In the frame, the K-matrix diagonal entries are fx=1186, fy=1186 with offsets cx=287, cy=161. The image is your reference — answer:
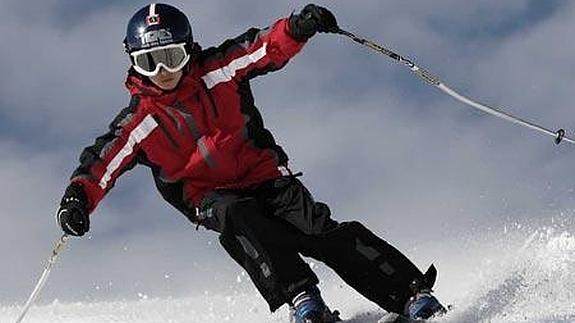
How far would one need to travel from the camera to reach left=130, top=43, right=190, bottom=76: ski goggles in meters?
6.69

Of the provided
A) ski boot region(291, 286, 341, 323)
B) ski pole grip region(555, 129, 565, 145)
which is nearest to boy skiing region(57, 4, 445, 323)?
ski boot region(291, 286, 341, 323)

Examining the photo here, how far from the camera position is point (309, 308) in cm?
619

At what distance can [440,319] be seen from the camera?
607cm

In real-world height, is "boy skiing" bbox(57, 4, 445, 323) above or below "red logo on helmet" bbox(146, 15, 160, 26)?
below

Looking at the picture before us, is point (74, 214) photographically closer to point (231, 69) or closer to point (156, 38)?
point (156, 38)

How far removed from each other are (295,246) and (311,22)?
1228mm

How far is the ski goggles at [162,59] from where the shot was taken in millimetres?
6691

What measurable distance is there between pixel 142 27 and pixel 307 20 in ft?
3.20

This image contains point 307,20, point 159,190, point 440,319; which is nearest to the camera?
point 440,319

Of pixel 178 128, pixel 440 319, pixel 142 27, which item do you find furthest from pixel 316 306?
pixel 142 27

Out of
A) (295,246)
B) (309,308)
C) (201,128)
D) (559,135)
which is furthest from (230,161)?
(559,135)

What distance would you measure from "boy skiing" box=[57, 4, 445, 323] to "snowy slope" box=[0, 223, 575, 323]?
466 mm

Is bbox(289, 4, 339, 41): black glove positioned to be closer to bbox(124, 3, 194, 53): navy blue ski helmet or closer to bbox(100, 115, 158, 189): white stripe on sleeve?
bbox(124, 3, 194, 53): navy blue ski helmet

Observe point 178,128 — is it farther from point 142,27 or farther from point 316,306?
point 316,306
